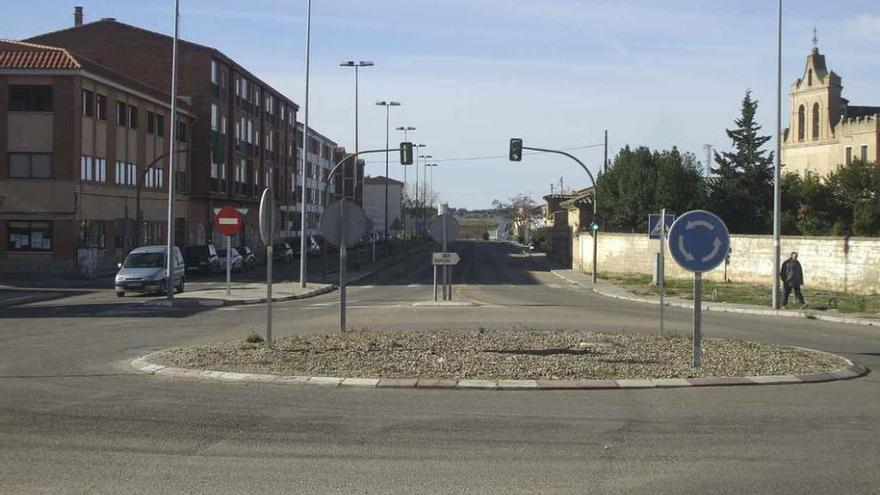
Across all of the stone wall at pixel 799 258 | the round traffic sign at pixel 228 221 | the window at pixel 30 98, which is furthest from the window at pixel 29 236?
the stone wall at pixel 799 258

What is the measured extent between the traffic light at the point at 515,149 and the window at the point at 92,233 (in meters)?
20.2

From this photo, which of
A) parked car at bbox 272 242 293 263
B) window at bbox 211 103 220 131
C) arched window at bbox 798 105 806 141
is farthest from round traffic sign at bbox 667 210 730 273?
arched window at bbox 798 105 806 141

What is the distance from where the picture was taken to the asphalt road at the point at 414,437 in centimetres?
657

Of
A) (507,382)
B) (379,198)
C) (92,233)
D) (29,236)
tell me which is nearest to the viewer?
(507,382)

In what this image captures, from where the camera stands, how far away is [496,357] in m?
12.5

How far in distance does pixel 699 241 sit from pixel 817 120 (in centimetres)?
9091

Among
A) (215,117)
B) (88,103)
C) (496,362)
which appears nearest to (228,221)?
(496,362)

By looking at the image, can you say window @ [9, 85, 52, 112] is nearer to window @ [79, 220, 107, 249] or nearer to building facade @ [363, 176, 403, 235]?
window @ [79, 220, 107, 249]

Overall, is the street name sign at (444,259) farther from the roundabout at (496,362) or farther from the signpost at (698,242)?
the signpost at (698,242)

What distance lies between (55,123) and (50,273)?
7.19m

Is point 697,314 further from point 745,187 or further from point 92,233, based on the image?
point 745,187

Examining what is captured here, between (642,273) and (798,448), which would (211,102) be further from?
(798,448)

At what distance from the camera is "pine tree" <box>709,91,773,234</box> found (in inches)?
2466

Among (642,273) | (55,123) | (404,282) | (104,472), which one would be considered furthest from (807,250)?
(55,123)
